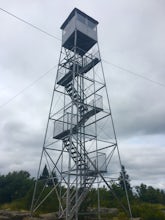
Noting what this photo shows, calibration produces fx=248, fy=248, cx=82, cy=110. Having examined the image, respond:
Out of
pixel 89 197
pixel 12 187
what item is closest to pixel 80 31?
pixel 89 197

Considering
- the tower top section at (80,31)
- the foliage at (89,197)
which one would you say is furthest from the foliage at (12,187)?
the tower top section at (80,31)

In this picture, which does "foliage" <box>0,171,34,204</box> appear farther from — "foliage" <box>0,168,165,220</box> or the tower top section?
the tower top section

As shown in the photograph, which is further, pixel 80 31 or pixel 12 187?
pixel 12 187

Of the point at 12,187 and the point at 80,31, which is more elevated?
the point at 80,31

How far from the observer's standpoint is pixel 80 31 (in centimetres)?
2041

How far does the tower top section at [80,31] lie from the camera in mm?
20580

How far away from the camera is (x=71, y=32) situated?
67.7 ft

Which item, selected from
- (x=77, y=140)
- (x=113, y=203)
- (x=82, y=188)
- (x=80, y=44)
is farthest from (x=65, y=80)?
(x=113, y=203)

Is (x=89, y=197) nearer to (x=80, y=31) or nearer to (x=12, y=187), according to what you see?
(x=80, y=31)

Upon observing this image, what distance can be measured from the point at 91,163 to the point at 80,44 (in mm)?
10621

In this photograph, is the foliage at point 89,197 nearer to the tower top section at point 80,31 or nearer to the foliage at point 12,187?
the foliage at point 12,187

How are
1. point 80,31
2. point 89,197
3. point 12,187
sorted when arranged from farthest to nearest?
point 12,187, point 89,197, point 80,31

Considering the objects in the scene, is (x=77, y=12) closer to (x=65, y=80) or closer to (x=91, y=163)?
(x=65, y=80)

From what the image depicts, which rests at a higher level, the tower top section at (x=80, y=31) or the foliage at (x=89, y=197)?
the tower top section at (x=80, y=31)
